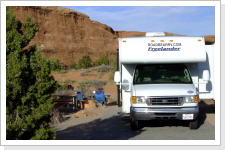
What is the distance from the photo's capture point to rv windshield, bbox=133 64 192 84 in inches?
411

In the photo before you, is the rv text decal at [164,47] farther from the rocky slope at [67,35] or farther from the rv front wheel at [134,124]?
the rocky slope at [67,35]

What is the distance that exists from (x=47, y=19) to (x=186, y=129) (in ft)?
240

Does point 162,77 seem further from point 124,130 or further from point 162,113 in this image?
point 124,130

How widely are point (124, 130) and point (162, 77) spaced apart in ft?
6.32

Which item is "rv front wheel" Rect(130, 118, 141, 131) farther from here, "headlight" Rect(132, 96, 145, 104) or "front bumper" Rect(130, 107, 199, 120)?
"headlight" Rect(132, 96, 145, 104)

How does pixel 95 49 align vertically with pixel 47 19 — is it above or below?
below

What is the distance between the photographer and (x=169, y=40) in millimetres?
10383

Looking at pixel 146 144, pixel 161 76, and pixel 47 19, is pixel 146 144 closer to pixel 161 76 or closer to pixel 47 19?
pixel 161 76

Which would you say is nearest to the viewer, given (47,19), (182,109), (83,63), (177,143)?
(177,143)

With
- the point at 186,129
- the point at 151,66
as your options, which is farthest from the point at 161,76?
the point at 186,129

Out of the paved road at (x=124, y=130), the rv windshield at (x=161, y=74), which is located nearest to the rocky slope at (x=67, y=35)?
the paved road at (x=124, y=130)

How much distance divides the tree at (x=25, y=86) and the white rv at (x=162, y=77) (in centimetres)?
409

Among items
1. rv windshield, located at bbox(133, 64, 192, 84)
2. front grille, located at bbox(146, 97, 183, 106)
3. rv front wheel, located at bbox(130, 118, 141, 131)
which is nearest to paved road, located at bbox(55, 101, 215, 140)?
rv front wheel, located at bbox(130, 118, 141, 131)

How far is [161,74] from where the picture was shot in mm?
10539
